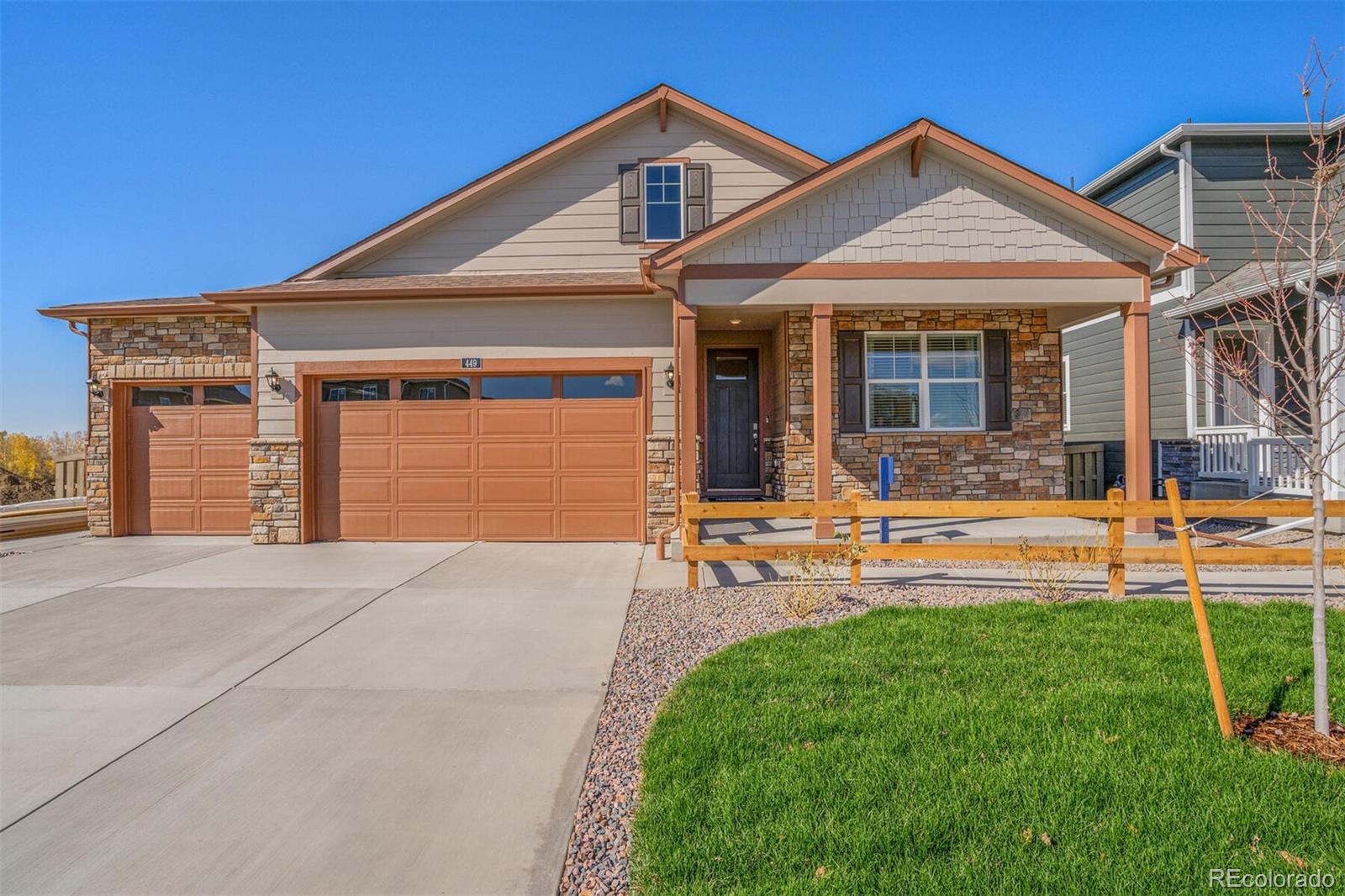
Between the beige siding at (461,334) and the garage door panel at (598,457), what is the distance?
636 mm

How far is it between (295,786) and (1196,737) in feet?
14.3

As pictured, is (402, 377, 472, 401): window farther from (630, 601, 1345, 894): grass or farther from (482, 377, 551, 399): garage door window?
(630, 601, 1345, 894): grass

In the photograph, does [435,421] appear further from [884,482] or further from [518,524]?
[884,482]

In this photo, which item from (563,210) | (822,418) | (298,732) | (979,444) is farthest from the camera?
(563,210)

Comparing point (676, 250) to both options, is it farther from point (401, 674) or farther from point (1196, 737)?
point (1196, 737)

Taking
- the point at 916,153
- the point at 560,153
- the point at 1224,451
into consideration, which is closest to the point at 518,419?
the point at 560,153

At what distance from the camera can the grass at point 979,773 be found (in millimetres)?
2385

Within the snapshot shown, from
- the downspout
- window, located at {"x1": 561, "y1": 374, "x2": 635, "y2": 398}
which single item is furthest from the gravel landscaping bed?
window, located at {"x1": 561, "y1": 374, "x2": 635, "y2": 398}

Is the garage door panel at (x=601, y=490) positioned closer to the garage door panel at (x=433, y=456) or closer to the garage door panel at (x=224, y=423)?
the garage door panel at (x=433, y=456)

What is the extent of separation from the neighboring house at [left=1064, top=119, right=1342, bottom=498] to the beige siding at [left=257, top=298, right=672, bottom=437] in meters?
8.23

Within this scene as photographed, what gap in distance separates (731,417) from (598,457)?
3115 mm

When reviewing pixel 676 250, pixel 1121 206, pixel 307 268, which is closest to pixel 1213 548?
pixel 676 250

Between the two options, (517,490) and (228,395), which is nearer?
(517,490)

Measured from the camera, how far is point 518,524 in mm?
9867
